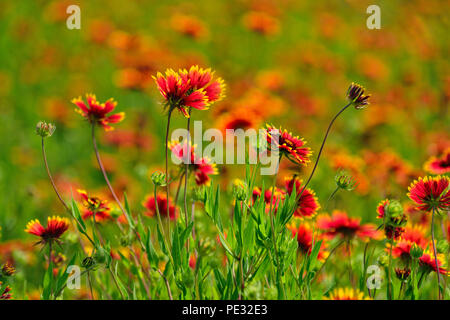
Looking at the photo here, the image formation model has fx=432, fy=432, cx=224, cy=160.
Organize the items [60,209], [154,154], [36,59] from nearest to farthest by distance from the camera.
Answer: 1. [60,209]
2. [154,154]
3. [36,59]

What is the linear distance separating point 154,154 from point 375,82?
1678 mm

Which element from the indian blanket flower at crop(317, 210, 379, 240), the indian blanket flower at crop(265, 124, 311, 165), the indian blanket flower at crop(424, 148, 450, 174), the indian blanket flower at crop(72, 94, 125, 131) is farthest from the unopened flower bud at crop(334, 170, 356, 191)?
the indian blanket flower at crop(72, 94, 125, 131)

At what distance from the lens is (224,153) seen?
1845 mm

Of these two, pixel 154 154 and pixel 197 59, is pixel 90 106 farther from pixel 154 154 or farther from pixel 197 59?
pixel 197 59

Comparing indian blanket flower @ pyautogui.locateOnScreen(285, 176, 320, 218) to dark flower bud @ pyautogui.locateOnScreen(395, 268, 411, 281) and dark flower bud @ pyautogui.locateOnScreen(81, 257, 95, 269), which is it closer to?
dark flower bud @ pyautogui.locateOnScreen(395, 268, 411, 281)

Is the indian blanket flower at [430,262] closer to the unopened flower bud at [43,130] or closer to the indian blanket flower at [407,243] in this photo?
the indian blanket flower at [407,243]

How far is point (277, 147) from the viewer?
0.77m

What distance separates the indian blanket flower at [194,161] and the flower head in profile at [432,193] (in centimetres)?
42

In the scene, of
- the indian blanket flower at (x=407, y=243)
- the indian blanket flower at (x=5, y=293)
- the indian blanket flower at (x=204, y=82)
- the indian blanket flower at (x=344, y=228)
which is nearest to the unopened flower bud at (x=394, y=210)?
the indian blanket flower at (x=407, y=243)

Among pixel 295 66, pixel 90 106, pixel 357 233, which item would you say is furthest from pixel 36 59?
pixel 357 233

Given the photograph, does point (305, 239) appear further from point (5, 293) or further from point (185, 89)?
point (5, 293)

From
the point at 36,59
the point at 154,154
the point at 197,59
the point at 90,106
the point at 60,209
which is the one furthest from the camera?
the point at 36,59

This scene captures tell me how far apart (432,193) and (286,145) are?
31 cm

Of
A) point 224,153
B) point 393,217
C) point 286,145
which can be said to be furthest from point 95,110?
point 224,153
